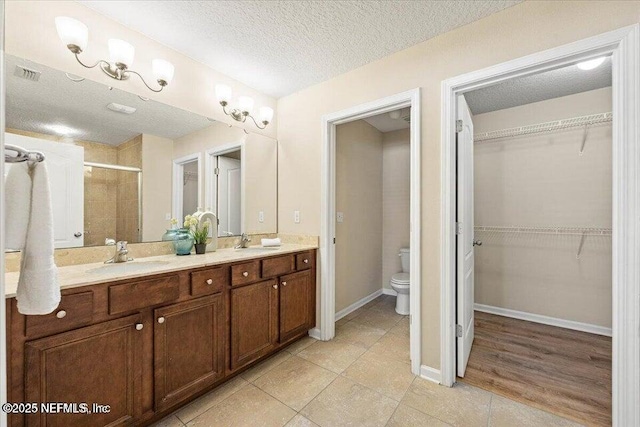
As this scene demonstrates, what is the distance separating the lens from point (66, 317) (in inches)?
44.5

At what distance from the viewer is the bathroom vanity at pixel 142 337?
1079 mm

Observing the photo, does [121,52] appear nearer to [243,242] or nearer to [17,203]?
[17,203]

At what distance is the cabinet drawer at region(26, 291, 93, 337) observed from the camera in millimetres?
1061

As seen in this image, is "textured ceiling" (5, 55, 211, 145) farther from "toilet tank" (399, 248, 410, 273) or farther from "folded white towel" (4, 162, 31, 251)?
"toilet tank" (399, 248, 410, 273)

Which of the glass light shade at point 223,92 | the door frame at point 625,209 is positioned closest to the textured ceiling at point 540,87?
the door frame at point 625,209

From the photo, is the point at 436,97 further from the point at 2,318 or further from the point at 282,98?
the point at 2,318

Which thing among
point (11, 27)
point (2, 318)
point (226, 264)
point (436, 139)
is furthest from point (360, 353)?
point (11, 27)

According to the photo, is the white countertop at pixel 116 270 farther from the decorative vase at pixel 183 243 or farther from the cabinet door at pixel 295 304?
the cabinet door at pixel 295 304

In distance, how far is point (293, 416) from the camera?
59.8 inches

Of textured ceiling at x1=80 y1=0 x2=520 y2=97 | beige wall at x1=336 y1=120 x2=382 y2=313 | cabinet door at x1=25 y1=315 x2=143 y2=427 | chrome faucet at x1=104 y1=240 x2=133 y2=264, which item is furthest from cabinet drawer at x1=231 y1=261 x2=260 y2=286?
textured ceiling at x1=80 y1=0 x2=520 y2=97

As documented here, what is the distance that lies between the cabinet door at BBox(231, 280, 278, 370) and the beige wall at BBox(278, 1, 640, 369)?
77cm

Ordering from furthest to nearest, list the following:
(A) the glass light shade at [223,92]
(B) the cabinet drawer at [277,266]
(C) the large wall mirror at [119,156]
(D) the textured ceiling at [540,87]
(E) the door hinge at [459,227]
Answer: (D) the textured ceiling at [540,87] < (A) the glass light shade at [223,92] < (B) the cabinet drawer at [277,266] < (E) the door hinge at [459,227] < (C) the large wall mirror at [119,156]

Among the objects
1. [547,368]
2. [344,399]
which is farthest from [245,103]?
[547,368]

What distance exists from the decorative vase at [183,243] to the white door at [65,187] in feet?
1.71
